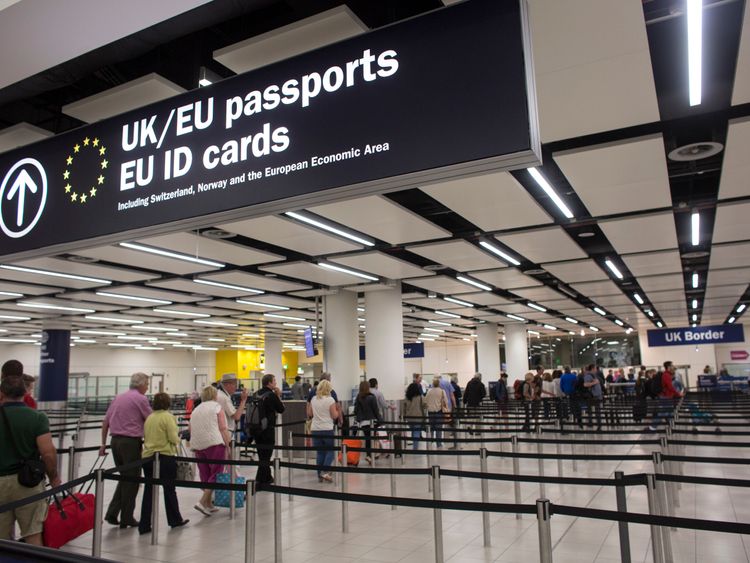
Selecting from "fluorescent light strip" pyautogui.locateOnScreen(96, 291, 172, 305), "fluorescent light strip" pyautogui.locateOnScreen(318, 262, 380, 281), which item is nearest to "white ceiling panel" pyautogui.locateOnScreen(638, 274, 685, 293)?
"fluorescent light strip" pyautogui.locateOnScreen(318, 262, 380, 281)

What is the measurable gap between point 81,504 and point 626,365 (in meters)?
39.7

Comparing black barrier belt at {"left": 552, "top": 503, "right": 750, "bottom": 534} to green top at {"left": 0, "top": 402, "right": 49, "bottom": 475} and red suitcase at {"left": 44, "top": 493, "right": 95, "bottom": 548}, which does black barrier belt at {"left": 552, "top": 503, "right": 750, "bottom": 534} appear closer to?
green top at {"left": 0, "top": 402, "right": 49, "bottom": 475}

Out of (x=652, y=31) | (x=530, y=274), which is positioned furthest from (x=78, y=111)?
(x=530, y=274)

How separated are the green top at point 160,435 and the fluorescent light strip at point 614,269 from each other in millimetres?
10160

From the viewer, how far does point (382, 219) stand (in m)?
8.81

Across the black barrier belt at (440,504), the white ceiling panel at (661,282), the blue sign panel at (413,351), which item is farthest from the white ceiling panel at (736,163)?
the blue sign panel at (413,351)

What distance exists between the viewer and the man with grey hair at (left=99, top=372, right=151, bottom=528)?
23.3ft

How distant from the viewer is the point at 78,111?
5.06 metres

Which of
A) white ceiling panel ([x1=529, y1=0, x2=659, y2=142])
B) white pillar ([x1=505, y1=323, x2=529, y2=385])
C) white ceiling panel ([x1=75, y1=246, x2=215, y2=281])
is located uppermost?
white ceiling panel ([x1=529, y1=0, x2=659, y2=142])

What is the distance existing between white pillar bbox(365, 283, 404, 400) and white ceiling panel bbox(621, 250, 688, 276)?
5.73 m

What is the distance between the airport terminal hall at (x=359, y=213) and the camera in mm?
2848

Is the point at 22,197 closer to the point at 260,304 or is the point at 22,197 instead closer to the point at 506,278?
the point at 506,278

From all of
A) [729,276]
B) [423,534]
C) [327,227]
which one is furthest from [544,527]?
[729,276]

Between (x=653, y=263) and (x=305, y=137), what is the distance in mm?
12435
